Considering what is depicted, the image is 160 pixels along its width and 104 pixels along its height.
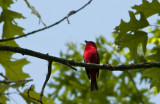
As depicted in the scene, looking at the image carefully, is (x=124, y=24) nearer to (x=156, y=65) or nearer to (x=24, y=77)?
(x=156, y=65)

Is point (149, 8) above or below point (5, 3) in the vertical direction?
below

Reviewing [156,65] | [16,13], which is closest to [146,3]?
[156,65]

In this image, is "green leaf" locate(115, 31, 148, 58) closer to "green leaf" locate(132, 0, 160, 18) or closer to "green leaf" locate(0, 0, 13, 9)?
"green leaf" locate(132, 0, 160, 18)

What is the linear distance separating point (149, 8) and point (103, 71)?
5231 mm

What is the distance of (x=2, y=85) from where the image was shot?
143 inches

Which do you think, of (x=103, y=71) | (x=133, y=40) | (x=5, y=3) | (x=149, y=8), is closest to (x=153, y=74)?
(x=133, y=40)

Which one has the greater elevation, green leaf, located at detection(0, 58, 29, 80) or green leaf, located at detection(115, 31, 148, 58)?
green leaf, located at detection(115, 31, 148, 58)

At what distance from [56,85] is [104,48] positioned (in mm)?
2209

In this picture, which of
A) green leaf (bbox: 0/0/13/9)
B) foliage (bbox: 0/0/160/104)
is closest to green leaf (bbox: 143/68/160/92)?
foliage (bbox: 0/0/160/104)

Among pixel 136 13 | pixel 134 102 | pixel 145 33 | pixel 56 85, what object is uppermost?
pixel 136 13

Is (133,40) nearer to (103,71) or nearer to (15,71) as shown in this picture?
(15,71)

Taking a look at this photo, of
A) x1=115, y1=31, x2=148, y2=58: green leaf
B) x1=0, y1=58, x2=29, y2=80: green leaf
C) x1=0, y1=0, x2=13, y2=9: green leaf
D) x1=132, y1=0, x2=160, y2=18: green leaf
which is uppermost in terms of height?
x1=0, y1=0, x2=13, y2=9: green leaf

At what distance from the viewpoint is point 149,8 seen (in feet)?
11.5

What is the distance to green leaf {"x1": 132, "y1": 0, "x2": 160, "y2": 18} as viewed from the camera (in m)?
3.46
